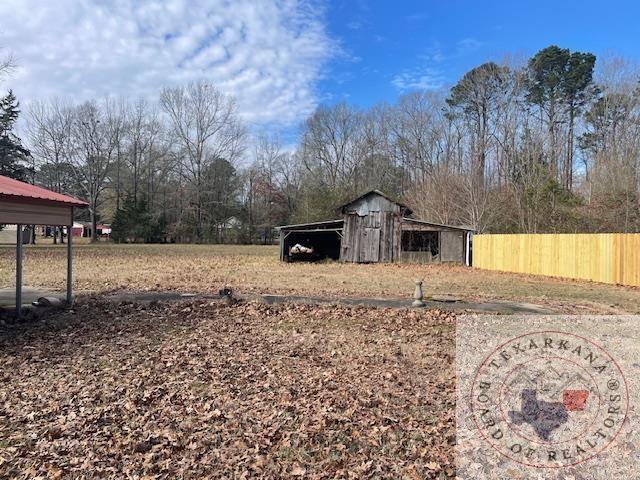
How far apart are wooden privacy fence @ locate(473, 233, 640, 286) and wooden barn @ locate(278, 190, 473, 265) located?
2304 mm

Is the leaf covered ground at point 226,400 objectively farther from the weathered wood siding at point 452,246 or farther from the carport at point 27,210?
the weathered wood siding at point 452,246

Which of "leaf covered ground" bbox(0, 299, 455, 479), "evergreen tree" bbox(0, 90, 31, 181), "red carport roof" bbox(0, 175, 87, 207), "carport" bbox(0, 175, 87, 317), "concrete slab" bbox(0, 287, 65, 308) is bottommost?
"leaf covered ground" bbox(0, 299, 455, 479)

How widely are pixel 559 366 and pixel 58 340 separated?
23.0ft

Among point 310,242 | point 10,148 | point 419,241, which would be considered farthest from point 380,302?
point 10,148

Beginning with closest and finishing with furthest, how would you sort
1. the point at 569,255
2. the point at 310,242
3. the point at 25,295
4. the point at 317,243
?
the point at 25,295
the point at 569,255
the point at 310,242
the point at 317,243

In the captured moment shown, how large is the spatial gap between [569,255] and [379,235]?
11.5m

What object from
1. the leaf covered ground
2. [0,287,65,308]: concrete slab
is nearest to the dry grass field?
the leaf covered ground

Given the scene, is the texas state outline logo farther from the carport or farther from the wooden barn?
the wooden barn

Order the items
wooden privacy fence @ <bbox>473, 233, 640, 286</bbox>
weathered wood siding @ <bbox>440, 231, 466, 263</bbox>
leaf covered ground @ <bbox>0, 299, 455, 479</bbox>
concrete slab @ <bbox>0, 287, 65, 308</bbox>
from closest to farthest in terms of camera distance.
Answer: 1. leaf covered ground @ <bbox>0, 299, 455, 479</bbox>
2. concrete slab @ <bbox>0, 287, 65, 308</bbox>
3. wooden privacy fence @ <bbox>473, 233, 640, 286</bbox>
4. weathered wood siding @ <bbox>440, 231, 466, 263</bbox>

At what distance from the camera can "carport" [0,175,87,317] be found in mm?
7934

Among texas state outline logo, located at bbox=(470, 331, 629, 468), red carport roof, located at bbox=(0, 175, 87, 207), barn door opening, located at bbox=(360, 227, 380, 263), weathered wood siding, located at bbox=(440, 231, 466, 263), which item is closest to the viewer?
texas state outline logo, located at bbox=(470, 331, 629, 468)

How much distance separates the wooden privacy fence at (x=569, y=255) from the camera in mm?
15844

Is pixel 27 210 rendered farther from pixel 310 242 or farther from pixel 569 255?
pixel 310 242

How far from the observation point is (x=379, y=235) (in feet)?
91.7
